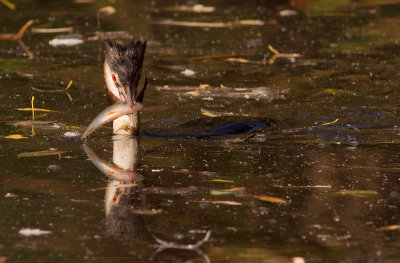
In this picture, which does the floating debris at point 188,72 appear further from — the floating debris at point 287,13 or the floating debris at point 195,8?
the floating debris at point 195,8

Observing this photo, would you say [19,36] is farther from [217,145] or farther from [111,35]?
[217,145]

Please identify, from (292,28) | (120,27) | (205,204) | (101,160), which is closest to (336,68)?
(292,28)

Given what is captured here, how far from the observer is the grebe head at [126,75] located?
6.38m

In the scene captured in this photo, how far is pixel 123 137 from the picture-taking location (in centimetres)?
640

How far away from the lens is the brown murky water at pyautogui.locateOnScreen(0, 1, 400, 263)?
4.14m

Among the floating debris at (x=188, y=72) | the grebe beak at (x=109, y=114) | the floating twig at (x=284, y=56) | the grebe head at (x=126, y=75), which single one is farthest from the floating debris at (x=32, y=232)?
the floating twig at (x=284, y=56)

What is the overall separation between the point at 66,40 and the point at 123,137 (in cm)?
391

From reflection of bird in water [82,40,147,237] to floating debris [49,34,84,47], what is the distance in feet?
10.5

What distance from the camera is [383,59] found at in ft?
29.6

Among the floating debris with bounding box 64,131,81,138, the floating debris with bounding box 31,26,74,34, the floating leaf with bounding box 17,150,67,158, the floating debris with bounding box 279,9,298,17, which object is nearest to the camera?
the floating leaf with bounding box 17,150,67,158

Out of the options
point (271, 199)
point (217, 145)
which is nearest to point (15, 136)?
point (217, 145)

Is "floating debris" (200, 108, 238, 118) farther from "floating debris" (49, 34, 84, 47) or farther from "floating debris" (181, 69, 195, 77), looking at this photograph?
"floating debris" (49, 34, 84, 47)

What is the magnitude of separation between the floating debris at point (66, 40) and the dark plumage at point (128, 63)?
3365 millimetres

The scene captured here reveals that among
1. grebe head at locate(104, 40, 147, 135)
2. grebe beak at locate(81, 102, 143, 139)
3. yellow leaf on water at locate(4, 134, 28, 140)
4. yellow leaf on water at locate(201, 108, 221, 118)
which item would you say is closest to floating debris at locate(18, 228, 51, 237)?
grebe beak at locate(81, 102, 143, 139)
